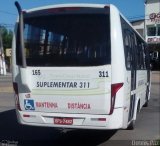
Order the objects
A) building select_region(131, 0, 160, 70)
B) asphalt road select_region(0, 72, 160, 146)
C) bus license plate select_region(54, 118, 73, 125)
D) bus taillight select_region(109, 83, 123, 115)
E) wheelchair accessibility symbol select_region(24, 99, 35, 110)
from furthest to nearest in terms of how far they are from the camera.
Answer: building select_region(131, 0, 160, 70) → asphalt road select_region(0, 72, 160, 146) → wheelchair accessibility symbol select_region(24, 99, 35, 110) → bus license plate select_region(54, 118, 73, 125) → bus taillight select_region(109, 83, 123, 115)

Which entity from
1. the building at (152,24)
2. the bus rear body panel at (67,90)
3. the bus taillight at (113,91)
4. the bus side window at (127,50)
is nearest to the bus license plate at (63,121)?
the bus rear body panel at (67,90)

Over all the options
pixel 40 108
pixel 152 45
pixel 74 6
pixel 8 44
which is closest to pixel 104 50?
pixel 74 6

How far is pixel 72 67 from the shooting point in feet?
28.6

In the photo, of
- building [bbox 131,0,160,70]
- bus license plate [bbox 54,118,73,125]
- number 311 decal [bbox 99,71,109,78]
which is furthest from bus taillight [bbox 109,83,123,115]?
building [bbox 131,0,160,70]

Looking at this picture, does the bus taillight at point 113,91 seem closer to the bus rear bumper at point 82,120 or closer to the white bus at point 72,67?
the white bus at point 72,67

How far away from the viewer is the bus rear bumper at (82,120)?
335 inches

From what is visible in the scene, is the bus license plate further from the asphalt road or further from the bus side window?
the bus side window

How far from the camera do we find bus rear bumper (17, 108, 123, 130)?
8.52 m

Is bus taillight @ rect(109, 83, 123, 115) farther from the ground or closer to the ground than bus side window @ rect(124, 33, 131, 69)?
closer to the ground

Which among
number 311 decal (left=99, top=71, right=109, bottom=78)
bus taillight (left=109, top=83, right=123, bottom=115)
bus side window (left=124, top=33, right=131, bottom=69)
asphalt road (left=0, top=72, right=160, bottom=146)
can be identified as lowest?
asphalt road (left=0, top=72, right=160, bottom=146)

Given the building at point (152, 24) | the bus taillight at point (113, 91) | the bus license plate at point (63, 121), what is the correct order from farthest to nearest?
the building at point (152, 24)
the bus license plate at point (63, 121)
the bus taillight at point (113, 91)

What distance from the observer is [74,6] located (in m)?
9.01

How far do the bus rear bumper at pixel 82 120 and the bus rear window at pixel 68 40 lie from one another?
1.02m

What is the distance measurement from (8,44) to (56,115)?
259 feet
